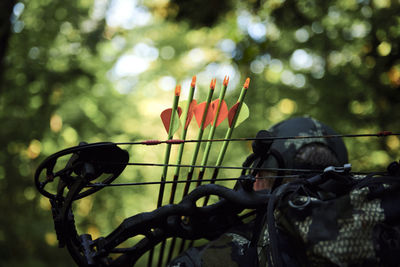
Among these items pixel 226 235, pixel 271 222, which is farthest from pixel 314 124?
pixel 271 222

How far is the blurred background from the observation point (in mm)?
5367

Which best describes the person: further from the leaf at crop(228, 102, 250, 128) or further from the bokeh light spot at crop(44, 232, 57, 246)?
the bokeh light spot at crop(44, 232, 57, 246)

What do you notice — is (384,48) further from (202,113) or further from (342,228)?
(342,228)

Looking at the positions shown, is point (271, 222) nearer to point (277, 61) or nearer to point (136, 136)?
point (277, 61)

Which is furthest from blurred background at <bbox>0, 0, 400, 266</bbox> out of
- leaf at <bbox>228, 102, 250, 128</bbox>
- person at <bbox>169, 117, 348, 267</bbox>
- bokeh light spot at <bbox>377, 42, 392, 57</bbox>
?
leaf at <bbox>228, 102, 250, 128</bbox>

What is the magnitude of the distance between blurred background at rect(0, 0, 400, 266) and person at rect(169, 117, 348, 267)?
2742mm

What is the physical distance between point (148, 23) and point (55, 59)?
5.79 meters

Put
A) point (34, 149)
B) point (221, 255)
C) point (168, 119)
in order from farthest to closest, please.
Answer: point (34, 149), point (168, 119), point (221, 255)

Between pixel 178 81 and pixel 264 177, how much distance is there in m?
10.9

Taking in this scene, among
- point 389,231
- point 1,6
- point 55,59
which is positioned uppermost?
point 55,59

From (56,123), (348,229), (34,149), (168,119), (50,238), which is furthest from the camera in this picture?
(56,123)

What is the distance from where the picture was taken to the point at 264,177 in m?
1.89

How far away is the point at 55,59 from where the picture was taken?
793 cm

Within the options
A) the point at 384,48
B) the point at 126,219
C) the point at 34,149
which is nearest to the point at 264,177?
the point at 126,219
